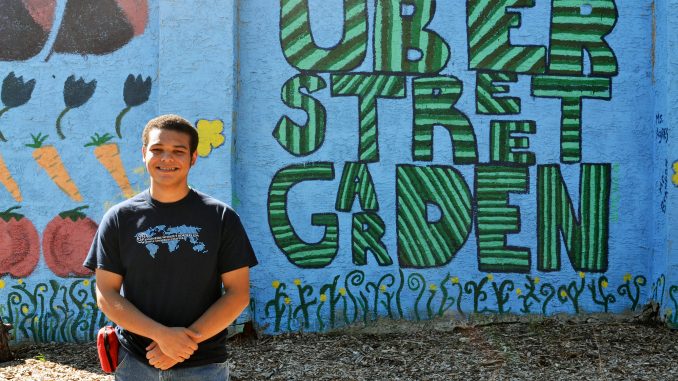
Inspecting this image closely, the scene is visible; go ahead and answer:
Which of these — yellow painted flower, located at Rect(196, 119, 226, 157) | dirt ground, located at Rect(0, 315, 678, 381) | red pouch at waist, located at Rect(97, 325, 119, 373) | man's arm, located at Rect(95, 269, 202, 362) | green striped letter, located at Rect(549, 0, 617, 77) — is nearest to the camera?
man's arm, located at Rect(95, 269, 202, 362)

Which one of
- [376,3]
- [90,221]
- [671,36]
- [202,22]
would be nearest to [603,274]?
[671,36]

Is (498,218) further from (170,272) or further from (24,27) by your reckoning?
(24,27)

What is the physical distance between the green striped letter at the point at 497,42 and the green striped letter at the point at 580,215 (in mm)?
801

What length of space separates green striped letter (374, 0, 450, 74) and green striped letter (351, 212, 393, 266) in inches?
43.8

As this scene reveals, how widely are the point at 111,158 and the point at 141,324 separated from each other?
11.2 ft

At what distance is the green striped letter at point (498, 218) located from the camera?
18.9 feet

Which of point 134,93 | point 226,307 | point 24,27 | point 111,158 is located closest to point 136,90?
point 134,93

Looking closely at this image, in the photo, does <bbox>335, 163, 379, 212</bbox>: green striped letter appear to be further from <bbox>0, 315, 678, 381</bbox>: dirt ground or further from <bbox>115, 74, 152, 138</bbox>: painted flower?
<bbox>115, 74, 152, 138</bbox>: painted flower

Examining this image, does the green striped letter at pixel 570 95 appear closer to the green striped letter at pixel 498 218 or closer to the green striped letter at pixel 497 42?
the green striped letter at pixel 497 42

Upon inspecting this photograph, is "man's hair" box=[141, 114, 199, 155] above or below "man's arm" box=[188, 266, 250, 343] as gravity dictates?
above

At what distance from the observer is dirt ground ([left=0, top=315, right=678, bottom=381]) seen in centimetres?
487

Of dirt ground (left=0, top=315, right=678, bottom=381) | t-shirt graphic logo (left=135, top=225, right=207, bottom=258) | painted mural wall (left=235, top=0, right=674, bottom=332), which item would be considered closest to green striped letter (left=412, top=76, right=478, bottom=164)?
painted mural wall (left=235, top=0, right=674, bottom=332)

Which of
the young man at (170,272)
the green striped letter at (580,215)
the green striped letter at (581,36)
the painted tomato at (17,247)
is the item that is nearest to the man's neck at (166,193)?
the young man at (170,272)

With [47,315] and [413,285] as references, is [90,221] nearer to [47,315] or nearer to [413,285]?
[47,315]
